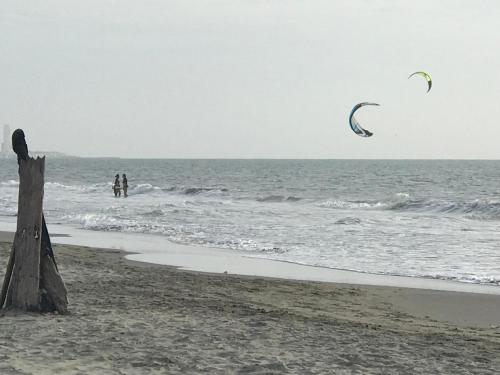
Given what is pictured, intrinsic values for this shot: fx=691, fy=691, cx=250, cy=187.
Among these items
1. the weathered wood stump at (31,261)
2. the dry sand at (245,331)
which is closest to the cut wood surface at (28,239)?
the weathered wood stump at (31,261)

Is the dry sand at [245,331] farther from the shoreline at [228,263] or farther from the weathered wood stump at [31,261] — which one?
the shoreline at [228,263]

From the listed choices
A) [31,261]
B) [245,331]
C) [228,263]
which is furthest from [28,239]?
[228,263]

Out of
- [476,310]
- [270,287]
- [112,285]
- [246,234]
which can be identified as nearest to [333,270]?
[270,287]

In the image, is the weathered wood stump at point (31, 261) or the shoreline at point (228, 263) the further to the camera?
the shoreline at point (228, 263)

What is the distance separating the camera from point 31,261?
6.89 metres

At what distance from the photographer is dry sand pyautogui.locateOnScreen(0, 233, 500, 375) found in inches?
218

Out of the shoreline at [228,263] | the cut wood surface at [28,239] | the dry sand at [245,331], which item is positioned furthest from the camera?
the shoreline at [228,263]

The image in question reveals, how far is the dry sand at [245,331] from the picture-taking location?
5.53 metres

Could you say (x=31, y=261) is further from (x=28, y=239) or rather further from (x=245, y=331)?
(x=245, y=331)

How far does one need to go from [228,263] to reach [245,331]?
664cm

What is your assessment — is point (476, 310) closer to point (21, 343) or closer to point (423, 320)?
point (423, 320)

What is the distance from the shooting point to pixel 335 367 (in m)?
5.59

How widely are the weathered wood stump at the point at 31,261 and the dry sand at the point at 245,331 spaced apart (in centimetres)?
23

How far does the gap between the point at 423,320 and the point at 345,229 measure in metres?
11.7
